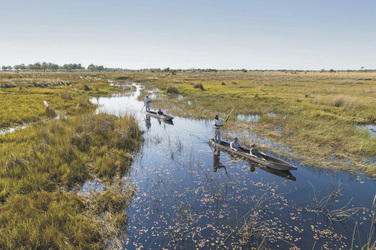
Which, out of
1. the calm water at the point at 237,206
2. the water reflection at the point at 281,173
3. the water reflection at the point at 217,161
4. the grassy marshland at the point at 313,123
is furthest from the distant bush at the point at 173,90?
the water reflection at the point at 281,173

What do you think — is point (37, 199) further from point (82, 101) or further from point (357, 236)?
point (82, 101)

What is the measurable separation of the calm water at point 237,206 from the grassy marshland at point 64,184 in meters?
0.92

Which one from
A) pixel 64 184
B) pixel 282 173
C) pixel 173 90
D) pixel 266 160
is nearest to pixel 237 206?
pixel 266 160

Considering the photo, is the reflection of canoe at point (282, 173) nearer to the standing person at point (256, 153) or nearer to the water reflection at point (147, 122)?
the standing person at point (256, 153)

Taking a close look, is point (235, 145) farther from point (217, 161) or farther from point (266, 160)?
point (266, 160)

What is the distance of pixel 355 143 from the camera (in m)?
14.7

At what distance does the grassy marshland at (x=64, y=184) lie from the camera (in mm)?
6770

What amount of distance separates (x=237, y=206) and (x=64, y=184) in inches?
324

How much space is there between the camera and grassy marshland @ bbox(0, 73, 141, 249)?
6.77 metres

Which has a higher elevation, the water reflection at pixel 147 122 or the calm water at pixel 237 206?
the water reflection at pixel 147 122

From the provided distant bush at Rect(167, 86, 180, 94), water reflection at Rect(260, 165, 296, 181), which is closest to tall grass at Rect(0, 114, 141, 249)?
water reflection at Rect(260, 165, 296, 181)

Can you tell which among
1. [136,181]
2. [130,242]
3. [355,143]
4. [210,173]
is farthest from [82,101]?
[355,143]

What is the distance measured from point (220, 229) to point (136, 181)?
5.24 m

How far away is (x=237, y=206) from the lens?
29.5 feet
